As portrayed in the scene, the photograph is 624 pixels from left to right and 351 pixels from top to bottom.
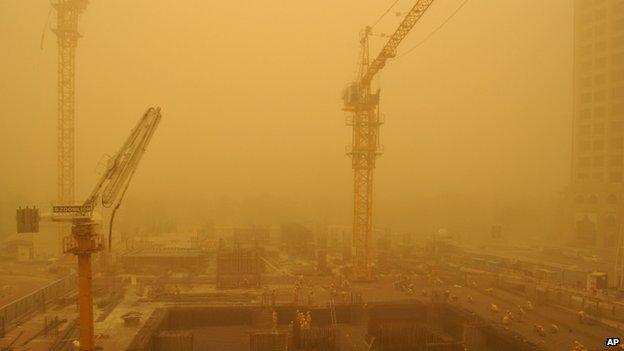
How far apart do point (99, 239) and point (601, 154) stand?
1424 inches

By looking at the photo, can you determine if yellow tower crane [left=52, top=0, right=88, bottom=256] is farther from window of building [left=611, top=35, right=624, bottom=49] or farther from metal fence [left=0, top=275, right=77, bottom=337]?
window of building [left=611, top=35, right=624, bottom=49]

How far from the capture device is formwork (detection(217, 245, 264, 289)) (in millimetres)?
23817

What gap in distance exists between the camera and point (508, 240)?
44969 mm

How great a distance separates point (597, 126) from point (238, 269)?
2926 cm

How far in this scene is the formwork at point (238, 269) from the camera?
23817mm

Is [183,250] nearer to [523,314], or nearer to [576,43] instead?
[523,314]

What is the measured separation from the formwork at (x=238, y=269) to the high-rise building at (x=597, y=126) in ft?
80.4

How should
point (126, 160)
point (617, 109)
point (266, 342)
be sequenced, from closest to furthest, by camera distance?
point (126, 160)
point (266, 342)
point (617, 109)

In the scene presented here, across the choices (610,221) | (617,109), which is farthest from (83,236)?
(617,109)

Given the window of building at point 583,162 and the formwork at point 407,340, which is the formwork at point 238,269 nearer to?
the formwork at point 407,340

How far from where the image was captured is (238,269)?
24.3m

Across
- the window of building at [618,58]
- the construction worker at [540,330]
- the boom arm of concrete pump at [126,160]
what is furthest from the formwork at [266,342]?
the window of building at [618,58]

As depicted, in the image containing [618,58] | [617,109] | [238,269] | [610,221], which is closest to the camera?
[238,269]

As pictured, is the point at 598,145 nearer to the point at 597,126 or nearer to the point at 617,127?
the point at 597,126
